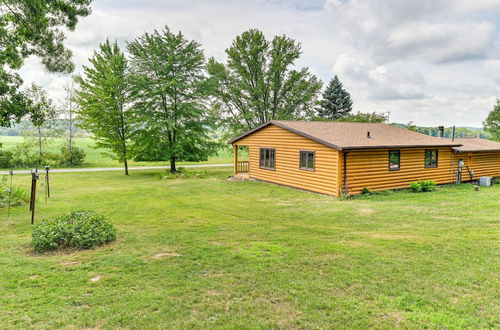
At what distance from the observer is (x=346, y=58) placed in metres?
26.6

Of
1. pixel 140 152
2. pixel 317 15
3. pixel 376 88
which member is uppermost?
pixel 317 15

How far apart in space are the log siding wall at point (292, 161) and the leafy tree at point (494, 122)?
33.4m

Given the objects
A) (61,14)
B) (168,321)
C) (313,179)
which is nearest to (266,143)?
(313,179)

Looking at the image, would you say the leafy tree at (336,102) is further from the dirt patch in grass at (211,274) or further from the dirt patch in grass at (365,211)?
the dirt patch in grass at (211,274)

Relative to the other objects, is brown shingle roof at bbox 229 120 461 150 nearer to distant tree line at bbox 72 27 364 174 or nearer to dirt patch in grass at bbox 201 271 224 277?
distant tree line at bbox 72 27 364 174

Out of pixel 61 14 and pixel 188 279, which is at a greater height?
pixel 61 14

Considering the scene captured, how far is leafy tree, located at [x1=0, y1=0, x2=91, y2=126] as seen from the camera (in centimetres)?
838

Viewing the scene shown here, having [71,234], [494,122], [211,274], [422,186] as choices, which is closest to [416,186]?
[422,186]

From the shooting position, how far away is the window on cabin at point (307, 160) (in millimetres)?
14548

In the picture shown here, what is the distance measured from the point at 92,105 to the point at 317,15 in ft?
52.8

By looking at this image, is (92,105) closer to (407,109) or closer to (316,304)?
(316,304)

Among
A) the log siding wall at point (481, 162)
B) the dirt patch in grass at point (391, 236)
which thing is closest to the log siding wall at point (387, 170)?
the log siding wall at point (481, 162)

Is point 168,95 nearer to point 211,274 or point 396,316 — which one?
point 211,274

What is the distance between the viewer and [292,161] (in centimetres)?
1573
